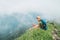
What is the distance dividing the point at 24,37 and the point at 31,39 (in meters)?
0.25

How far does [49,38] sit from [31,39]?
0.61 metres

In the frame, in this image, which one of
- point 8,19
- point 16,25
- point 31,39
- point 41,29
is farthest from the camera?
point 8,19

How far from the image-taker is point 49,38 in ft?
26.7

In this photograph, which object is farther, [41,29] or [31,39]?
[41,29]

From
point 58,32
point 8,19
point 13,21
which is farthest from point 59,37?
point 8,19

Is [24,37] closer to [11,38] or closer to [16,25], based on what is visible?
[11,38]

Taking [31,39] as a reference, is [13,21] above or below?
below

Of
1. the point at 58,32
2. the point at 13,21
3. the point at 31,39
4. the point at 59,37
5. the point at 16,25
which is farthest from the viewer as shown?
the point at 13,21

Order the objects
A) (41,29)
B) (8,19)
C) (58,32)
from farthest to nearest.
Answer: (8,19) → (58,32) → (41,29)

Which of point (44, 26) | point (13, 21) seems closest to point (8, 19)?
point (13, 21)

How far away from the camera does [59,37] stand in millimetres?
9406

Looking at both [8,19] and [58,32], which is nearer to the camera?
[58,32]

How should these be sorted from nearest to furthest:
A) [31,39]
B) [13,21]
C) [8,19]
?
[31,39] < [13,21] < [8,19]

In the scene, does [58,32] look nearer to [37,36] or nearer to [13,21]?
[37,36]
